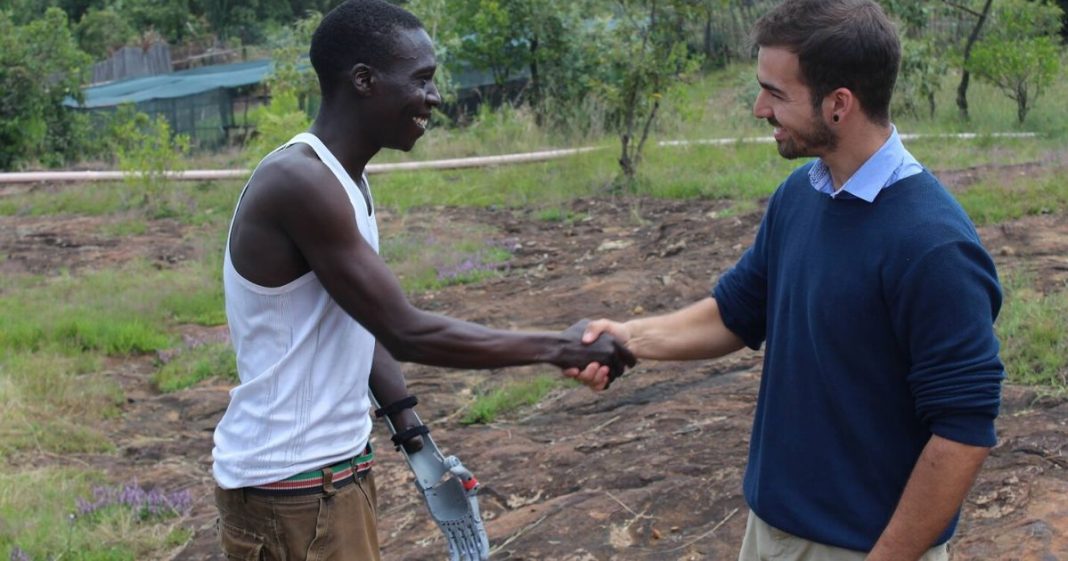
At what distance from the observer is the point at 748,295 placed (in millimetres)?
2883

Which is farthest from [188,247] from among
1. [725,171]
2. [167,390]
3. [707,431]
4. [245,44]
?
[245,44]

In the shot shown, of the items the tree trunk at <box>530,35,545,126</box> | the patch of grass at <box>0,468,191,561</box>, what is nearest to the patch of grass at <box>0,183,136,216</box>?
the tree trunk at <box>530,35,545,126</box>

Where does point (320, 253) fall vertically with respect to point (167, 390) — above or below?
above

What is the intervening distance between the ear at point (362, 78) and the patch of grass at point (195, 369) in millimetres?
5316

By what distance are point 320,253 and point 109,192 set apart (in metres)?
12.9

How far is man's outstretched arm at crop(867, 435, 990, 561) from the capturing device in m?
2.21

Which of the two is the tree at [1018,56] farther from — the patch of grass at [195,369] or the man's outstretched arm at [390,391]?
the man's outstretched arm at [390,391]

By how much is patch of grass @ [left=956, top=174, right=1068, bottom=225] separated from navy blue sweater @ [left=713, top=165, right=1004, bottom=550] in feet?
22.4

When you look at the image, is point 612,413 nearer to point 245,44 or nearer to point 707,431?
point 707,431

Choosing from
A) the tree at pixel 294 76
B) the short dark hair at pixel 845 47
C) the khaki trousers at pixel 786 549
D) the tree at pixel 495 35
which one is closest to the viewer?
the short dark hair at pixel 845 47

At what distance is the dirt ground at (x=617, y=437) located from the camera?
4574 millimetres

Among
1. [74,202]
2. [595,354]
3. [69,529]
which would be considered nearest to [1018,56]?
[74,202]

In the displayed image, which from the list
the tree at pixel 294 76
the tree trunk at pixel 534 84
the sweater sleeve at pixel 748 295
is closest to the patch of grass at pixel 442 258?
the tree at pixel 294 76

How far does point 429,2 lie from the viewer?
17281mm
